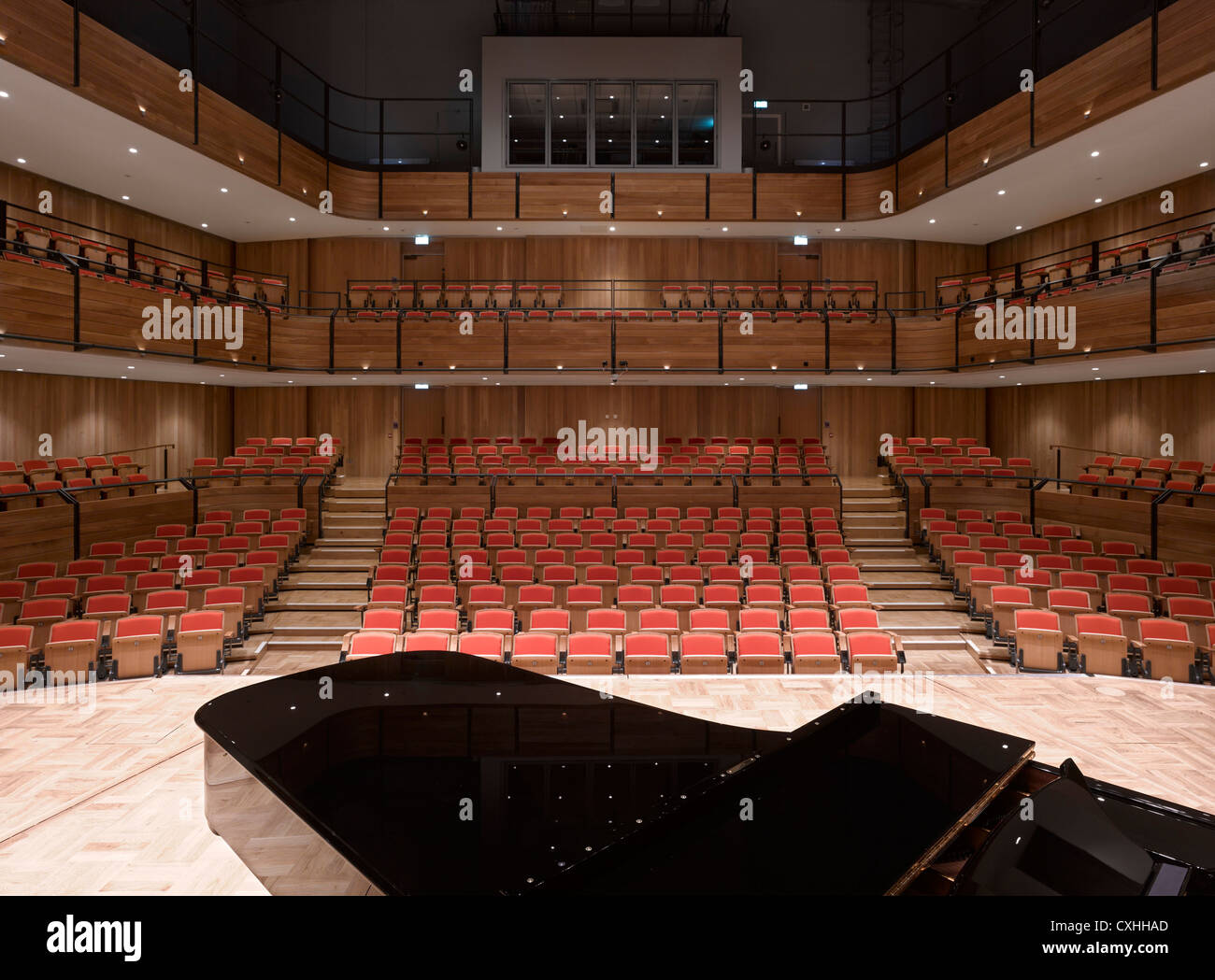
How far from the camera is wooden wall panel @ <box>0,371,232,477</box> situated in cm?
1055

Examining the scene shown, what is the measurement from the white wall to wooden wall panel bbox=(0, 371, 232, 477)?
690 centimetres

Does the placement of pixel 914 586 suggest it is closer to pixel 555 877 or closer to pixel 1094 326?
pixel 1094 326

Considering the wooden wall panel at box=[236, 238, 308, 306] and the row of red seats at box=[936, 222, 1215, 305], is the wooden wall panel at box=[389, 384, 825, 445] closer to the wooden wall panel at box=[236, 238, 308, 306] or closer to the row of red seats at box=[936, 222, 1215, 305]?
the wooden wall panel at box=[236, 238, 308, 306]

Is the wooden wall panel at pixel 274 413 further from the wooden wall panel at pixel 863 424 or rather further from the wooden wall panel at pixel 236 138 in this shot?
the wooden wall panel at pixel 863 424

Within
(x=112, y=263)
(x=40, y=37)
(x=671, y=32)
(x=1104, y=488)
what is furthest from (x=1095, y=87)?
(x=112, y=263)

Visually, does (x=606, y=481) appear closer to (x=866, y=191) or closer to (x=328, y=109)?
(x=866, y=191)

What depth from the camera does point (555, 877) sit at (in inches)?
71.7

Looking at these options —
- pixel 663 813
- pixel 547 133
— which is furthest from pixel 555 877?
pixel 547 133

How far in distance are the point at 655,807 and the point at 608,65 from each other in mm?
14406

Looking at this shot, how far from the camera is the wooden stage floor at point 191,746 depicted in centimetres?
268

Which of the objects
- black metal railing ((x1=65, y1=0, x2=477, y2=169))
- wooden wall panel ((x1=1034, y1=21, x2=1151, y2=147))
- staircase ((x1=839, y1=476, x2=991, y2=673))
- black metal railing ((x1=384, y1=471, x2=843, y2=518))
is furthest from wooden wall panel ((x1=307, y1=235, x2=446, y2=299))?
wooden wall panel ((x1=1034, y1=21, x2=1151, y2=147))

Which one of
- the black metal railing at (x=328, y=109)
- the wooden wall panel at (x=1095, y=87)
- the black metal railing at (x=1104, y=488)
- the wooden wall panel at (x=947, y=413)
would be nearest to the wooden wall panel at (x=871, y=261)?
the wooden wall panel at (x=947, y=413)

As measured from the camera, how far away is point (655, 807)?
220 centimetres

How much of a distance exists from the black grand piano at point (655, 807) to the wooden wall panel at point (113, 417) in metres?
9.40
